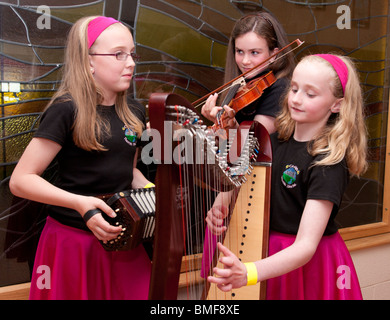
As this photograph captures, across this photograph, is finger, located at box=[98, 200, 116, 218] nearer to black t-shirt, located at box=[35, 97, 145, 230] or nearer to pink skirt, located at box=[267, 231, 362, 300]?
black t-shirt, located at box=[35, 97, 145, 230]

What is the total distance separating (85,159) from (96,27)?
46cm

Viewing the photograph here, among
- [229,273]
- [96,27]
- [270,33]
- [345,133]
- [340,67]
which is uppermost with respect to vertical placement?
[270,33]

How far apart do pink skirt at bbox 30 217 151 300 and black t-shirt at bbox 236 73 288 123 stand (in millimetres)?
709

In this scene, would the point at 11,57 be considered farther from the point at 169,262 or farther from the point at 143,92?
the point at 169,262

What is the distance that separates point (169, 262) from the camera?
78cm

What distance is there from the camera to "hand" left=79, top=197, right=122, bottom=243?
1158 mm

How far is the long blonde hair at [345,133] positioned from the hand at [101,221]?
2.18 feet

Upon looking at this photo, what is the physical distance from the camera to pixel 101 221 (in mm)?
1157

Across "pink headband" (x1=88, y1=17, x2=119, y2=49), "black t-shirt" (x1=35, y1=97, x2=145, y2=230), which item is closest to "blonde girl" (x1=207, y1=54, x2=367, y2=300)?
"black t-shirt" (x1=35, y1=97, x2=145, y2=230)

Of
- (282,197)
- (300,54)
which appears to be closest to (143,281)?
(282,197)

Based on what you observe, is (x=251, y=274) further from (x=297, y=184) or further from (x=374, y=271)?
(x=374, y=271)

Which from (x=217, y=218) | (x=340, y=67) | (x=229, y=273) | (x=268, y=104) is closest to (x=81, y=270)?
(x=217, y=218)

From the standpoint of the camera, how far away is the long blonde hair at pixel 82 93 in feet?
4.28

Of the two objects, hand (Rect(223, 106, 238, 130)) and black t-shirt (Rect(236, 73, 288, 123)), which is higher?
black t-shirt (Rect(236, 73, 288, 123))
